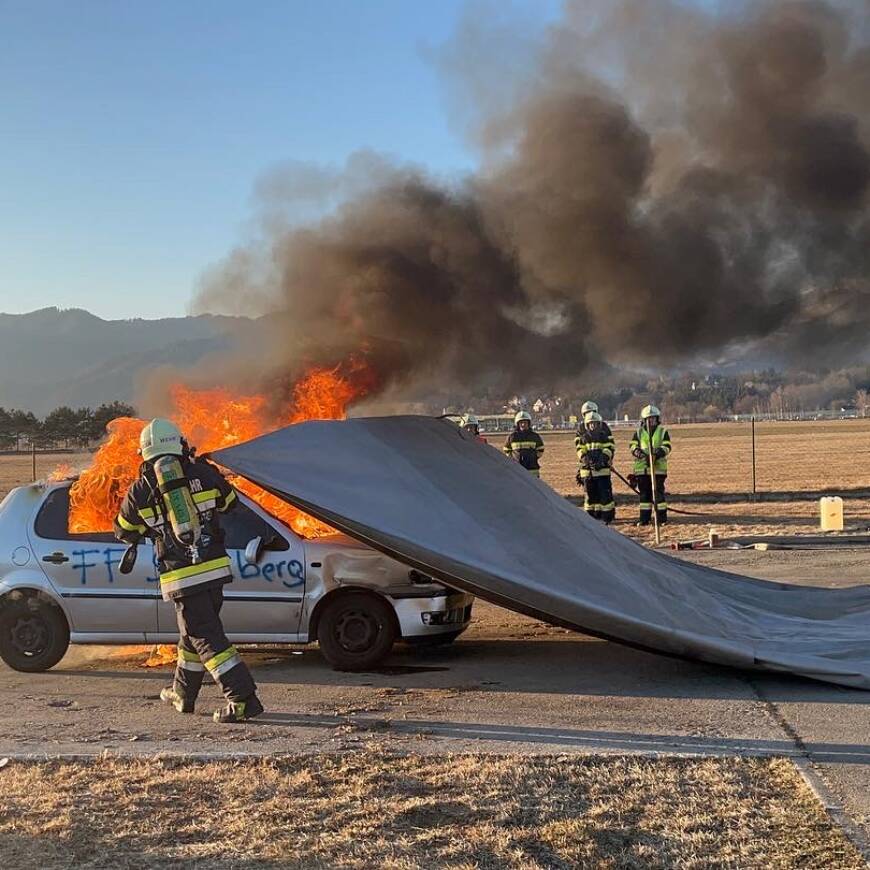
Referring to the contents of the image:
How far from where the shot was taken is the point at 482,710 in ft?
19.4

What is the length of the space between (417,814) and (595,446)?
1135cm

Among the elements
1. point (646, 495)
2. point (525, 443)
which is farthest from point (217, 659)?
point (646, 495)

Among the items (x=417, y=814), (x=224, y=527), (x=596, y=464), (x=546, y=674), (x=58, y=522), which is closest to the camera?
(x=417, y=814)

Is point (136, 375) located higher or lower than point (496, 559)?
higher

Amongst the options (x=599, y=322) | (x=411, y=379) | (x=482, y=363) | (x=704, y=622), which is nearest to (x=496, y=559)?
(x=704, y=622)

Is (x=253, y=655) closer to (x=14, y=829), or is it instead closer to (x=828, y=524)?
(x=14, y=829)

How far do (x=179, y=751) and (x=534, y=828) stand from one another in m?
2.08

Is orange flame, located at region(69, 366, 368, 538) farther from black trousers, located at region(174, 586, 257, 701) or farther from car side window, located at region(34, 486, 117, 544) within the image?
black trousers, located at region(174, 586, 257, 701)

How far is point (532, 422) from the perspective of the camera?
15820mm

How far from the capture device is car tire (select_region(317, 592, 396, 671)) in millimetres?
6875

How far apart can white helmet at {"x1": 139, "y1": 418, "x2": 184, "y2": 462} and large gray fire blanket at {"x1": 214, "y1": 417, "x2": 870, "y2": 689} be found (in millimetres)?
309

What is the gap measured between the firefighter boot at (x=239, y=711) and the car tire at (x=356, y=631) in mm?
1253

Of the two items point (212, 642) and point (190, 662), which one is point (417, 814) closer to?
point (212, 642)

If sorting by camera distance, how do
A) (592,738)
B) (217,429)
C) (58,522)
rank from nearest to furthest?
(592,738) < (58,522) < (217,429)
